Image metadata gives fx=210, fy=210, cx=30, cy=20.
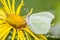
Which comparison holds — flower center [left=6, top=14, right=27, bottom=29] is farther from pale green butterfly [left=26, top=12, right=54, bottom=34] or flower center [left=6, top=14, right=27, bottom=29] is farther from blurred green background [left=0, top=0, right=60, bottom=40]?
blurred green background [left=0, top=0, right=60, bottom=40]

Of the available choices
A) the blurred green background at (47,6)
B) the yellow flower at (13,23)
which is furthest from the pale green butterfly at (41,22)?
the blurred green background at (47,6)

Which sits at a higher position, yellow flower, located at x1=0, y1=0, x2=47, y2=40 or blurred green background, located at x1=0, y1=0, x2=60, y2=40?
blurred green background, located at x1=0, y1=0, x2=60, y2=40

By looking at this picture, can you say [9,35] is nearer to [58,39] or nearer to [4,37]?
[4,37]

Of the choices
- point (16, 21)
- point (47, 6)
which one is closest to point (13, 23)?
point (16, 21)

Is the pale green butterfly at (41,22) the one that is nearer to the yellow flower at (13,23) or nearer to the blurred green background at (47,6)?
the yellow flower at (13,23)

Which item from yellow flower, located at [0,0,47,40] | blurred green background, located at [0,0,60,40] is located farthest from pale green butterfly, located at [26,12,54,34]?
blurred green background, located at [0,0,60,40]

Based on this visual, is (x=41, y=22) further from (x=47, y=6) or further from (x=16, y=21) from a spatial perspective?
(x=47, y=6)
